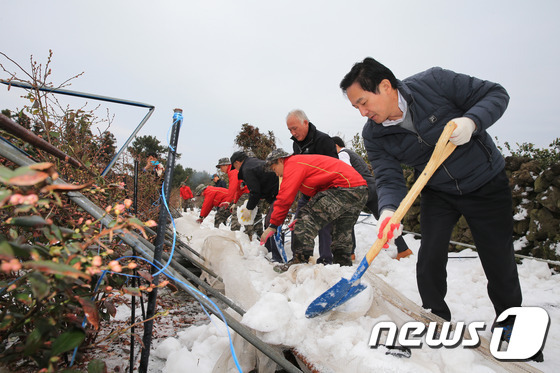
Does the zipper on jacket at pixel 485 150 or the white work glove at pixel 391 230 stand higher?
the zipper on jacket at pixel 485 150

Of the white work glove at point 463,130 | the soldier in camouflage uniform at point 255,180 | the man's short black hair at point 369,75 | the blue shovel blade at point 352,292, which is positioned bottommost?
the blue shovel blade at point 352,292

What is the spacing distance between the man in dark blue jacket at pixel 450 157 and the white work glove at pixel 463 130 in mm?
11

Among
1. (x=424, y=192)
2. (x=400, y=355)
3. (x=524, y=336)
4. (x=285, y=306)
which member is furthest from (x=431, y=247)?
(x=285, y=306)

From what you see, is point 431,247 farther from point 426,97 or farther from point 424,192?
point 426,97

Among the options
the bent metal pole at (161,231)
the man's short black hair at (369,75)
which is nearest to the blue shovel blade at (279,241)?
the man's short black hair at (369,75)

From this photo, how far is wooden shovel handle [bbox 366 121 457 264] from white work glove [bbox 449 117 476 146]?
0.02 m

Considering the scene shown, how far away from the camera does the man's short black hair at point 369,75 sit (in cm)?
193

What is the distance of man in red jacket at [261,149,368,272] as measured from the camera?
3.03 metres

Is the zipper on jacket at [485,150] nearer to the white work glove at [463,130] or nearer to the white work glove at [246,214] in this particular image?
the white work glove at [463,130]

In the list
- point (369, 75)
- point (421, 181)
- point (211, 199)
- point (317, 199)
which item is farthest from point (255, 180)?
point (421, 181)

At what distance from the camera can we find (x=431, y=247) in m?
2.11

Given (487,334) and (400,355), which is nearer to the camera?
(400,355)

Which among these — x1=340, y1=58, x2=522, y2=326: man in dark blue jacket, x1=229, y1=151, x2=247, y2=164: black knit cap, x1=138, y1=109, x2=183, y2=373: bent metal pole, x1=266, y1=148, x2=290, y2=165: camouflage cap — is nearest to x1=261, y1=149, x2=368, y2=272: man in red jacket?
x1=266, y1=148, x2=290, y2=165: camouflage cap

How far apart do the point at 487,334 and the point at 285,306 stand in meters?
1.56
